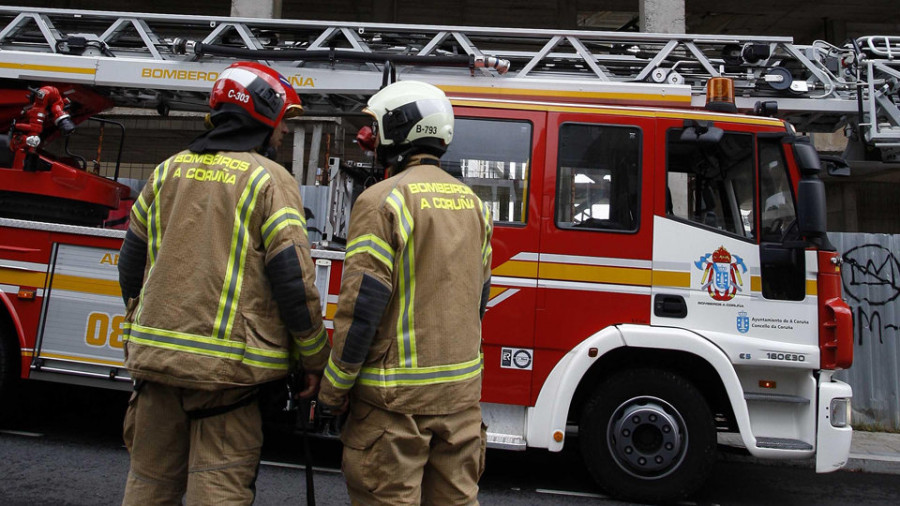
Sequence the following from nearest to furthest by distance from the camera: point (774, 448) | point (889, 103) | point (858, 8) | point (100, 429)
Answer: point (774, 448) → point (889, 103) → point (100, 429) → point (858, 8)

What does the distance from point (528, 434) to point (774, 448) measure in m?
1.57

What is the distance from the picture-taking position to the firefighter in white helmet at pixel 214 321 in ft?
7.14

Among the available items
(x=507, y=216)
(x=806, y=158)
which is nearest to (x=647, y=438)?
(x=507, y=216)

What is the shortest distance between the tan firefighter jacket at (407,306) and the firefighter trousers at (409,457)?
53 millimetres

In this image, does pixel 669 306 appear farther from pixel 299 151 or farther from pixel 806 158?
pixel 299 151

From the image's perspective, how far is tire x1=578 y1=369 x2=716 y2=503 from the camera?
4.22 meters

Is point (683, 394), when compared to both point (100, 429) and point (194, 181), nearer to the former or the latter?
point (194, 181)

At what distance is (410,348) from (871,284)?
24.2 ft

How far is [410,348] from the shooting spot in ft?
7.40

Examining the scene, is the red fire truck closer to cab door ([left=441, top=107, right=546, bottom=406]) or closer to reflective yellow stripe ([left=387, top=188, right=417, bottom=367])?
cab door ([left=441, top=107, right=546, bottom=406])

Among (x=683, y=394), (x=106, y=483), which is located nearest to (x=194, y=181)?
(x=106, y=483)

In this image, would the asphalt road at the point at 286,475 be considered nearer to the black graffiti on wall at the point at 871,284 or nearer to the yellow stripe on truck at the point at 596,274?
the yellow stripe on truck at the point at 596,274

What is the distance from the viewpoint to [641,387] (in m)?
4.29

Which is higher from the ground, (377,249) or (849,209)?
(849,209)
